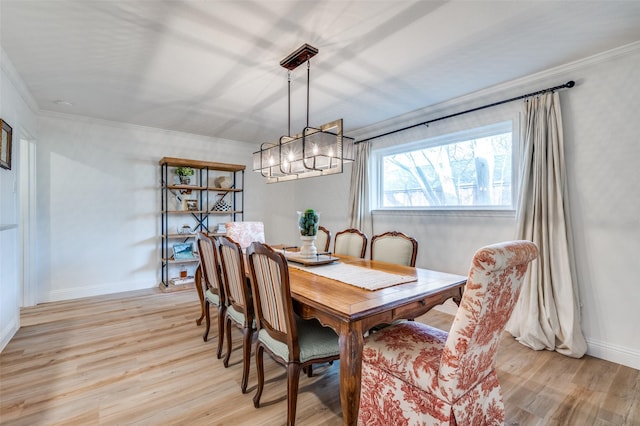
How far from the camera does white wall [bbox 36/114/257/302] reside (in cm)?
382

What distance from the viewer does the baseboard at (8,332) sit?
2539 millimetres

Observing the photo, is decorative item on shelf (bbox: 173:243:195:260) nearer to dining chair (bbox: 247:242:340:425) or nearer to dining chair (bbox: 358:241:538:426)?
dining chair (bbox: 247:242:340:425)

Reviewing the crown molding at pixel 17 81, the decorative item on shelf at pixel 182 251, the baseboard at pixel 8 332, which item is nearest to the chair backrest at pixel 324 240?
the decorative item on shelf at pixel 182 251

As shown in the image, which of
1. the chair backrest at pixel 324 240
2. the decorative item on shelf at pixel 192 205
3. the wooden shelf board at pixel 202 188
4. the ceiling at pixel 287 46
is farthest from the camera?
the decorative item on shelf at pixel 192 205

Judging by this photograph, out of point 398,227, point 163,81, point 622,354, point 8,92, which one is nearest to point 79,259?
point 8,92

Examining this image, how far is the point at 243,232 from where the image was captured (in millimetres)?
3812

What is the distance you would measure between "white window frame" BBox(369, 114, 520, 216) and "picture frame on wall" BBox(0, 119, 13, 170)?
381 centimetres

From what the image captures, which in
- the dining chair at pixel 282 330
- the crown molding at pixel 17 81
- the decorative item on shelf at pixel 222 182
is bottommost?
the dining chair at pixel 282 330

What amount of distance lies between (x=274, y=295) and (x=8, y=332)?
285cm

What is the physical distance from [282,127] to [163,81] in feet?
5.99

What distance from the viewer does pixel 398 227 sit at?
395 cm

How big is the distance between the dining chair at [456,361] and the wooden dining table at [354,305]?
0.19 meters

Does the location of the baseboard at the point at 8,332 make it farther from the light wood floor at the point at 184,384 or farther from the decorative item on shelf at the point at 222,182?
the decorative item on shelf at the point at 222,182

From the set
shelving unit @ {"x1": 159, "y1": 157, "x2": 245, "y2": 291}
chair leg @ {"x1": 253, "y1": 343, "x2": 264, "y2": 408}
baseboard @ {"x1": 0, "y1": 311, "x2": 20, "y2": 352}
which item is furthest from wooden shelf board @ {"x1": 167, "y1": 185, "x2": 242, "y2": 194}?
chair leg @ {"x1": 253, "y1": 343, "x2": 264, "y2": 408}
